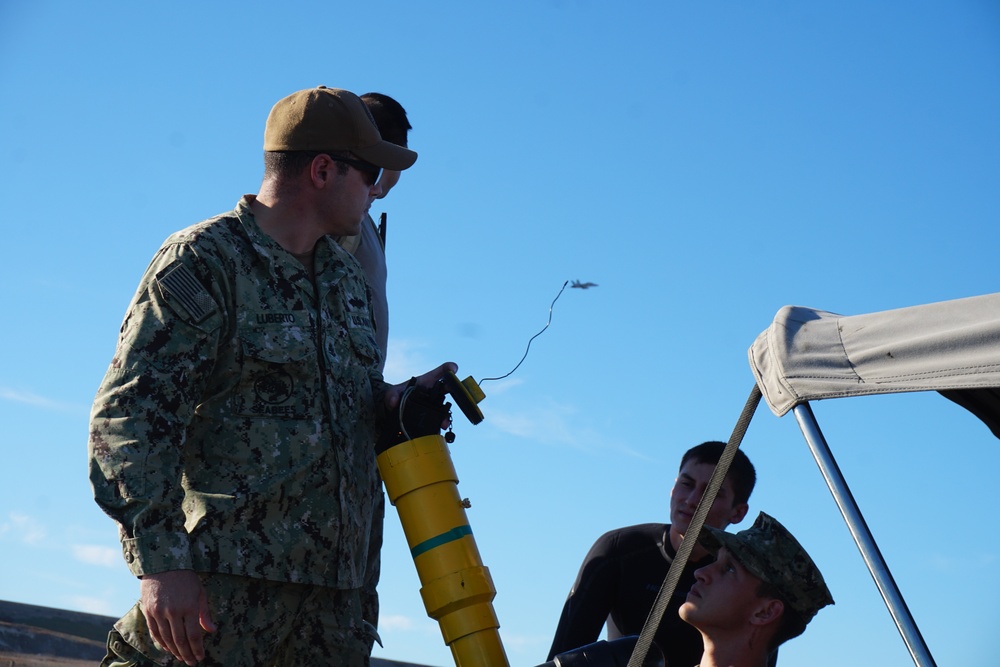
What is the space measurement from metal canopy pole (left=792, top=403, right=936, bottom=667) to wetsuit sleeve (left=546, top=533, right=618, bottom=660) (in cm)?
216

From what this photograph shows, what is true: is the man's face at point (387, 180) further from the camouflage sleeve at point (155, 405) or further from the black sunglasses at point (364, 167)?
the camouflage sleeve at point (155, 405)

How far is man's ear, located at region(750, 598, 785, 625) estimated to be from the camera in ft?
12.2

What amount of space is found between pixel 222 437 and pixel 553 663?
1.12 m

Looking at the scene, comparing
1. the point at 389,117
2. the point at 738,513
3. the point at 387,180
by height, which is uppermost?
the point at 389,117

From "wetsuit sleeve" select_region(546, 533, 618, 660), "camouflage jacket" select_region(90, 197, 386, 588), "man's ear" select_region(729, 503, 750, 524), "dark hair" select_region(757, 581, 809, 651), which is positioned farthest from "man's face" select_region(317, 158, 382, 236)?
"man's ear" select_region(729, 503, 750, 524)

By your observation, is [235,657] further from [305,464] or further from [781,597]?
[781,597]

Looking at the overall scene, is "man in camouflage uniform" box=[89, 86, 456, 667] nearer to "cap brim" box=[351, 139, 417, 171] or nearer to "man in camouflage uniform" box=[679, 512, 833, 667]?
"cap brim" box=[351, 139, 417, 171]

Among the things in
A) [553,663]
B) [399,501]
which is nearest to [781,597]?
[553,663]

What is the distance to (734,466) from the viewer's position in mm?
5297

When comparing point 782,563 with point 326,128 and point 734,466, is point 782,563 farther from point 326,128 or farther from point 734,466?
point 326,128

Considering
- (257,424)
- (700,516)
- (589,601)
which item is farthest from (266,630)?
(589,601)

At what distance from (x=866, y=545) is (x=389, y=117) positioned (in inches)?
107

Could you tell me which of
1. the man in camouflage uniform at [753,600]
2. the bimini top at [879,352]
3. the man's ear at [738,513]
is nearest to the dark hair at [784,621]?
the man in camouflage uniform at [753,600]

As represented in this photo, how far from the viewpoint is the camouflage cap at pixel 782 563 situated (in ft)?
12.2
